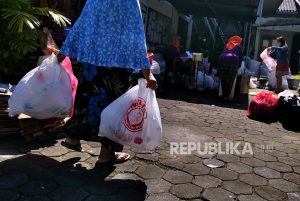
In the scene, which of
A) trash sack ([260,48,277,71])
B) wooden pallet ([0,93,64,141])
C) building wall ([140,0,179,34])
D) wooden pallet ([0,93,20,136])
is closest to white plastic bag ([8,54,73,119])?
wooden pallet ([0,93,64,141])

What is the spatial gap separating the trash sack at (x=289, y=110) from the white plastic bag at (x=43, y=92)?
4523mm

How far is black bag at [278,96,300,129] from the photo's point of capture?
651 cm

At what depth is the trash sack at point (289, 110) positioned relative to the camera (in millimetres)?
6512

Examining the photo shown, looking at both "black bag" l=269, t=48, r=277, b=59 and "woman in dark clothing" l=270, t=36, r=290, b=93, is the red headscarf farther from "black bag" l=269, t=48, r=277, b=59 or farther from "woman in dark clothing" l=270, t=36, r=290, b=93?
"black bag" l=269, t=48, r=277, b=59

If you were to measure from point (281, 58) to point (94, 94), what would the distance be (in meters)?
9.26

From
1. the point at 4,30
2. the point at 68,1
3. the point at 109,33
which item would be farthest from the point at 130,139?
the point at 68,1

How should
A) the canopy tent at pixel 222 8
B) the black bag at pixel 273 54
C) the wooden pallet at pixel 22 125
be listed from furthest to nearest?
the canopy tent at pixel 222 8 < the black bag at pixel 273 54 < the wooden pallet at pixel 22 125

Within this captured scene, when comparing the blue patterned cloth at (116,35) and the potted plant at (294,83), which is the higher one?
the blue patterned cloth at (116,35)

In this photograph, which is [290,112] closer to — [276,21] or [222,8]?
[222,8]

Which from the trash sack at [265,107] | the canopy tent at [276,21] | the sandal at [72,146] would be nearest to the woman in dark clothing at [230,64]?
the trash sack at [265,107]

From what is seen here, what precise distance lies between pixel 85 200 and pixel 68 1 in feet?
16.0

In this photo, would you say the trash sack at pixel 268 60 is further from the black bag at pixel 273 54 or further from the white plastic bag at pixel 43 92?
the white plastic bag at pixel 43 92

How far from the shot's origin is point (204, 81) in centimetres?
1069

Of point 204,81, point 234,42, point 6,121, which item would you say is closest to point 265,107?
point 234,42
